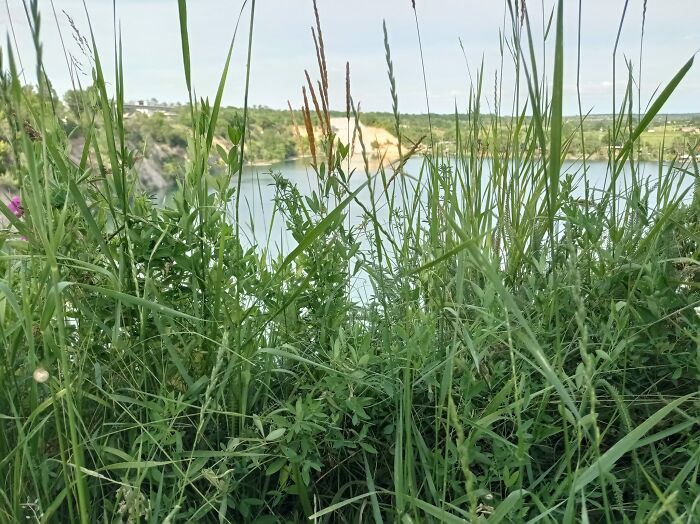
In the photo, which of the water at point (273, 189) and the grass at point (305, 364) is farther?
the water at point (273, 189)

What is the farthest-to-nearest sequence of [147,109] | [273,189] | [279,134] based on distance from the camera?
[279,134]
[273,189]
[147,109]

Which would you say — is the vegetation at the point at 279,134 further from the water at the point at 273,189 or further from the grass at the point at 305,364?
the grass at the point at 305,364

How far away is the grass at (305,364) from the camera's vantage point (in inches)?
32.9

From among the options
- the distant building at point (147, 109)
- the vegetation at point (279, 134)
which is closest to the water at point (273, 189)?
the vegetation at point (279, 134)

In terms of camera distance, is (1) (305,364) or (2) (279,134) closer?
(1) (305,364)

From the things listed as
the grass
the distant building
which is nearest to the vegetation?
the distant building

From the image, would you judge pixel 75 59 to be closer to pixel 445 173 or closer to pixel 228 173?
pixel 228 173

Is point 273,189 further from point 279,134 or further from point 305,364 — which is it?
point 305,364

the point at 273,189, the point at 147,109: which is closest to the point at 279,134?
the point at 273,189

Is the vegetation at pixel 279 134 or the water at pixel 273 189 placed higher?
the vegetation at pixel 279 134

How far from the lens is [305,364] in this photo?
3.28ft

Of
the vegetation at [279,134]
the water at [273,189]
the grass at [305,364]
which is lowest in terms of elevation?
the grass at [305,364]

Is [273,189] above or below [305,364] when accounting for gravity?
above

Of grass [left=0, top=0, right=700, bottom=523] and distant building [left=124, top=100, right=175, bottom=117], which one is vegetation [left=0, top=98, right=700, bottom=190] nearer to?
distant building [left=124, top=100, right=175, bottom=117]
